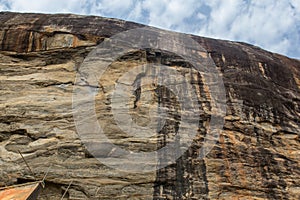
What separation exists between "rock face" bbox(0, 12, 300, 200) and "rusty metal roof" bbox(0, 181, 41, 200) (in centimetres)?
104

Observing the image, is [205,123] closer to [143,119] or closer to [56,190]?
[143,119]

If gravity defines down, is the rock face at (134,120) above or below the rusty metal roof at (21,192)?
above

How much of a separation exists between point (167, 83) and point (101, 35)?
2.86 metres

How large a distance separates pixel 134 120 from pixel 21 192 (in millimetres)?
3646

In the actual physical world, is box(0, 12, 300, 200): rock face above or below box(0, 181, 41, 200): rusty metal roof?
above

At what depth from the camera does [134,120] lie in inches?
405

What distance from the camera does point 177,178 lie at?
9.39 m

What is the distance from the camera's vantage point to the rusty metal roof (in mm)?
7368

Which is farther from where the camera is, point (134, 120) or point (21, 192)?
point (134, 120)

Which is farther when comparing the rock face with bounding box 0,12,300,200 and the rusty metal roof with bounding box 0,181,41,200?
the rock face with bounding box 0,12,300,200

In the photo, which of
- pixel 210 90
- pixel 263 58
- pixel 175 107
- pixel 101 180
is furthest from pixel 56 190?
pixel 263 58

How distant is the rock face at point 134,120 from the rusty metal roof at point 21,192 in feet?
3.41

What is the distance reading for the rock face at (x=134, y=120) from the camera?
9.29 metres

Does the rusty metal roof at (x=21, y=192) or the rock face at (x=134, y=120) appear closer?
the rusty metal roof at (x=21, y=192)
